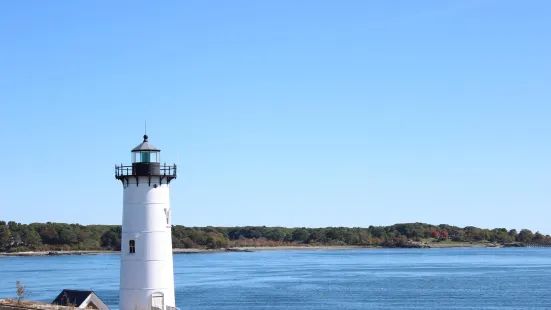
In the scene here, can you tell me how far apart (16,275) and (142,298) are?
8156 centimetres

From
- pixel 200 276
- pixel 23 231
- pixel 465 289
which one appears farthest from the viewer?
pixel 23 231

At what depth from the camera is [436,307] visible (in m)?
61.2

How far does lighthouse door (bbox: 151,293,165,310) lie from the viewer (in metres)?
28.3

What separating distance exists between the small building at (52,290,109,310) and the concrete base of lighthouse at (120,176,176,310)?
2.66 metres

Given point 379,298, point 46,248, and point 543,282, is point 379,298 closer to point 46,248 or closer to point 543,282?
point 543,282

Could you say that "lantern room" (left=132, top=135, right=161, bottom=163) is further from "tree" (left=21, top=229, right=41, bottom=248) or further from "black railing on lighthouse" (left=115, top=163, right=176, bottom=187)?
"tree" (left=21, top=229, right=41, bottom=248)

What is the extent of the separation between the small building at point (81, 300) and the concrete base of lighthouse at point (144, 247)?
2663 mm

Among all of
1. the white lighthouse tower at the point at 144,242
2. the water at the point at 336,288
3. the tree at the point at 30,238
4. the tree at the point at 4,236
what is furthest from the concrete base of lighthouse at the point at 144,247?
the tree at the point at 4,236

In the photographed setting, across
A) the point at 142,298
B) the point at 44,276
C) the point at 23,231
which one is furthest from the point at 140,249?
the point at 23,231

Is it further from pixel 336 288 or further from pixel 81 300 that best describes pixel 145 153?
pixel 336 288

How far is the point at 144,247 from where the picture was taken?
28391 mm

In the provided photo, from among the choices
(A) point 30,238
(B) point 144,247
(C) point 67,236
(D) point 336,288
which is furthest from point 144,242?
(C) point 67,236

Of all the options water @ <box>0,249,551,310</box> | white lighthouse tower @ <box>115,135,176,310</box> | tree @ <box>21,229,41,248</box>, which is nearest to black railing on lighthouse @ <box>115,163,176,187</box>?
white lighthouse tower @ <box>115,135,176,310</box>

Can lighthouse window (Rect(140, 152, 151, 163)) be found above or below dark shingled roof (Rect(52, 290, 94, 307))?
above
